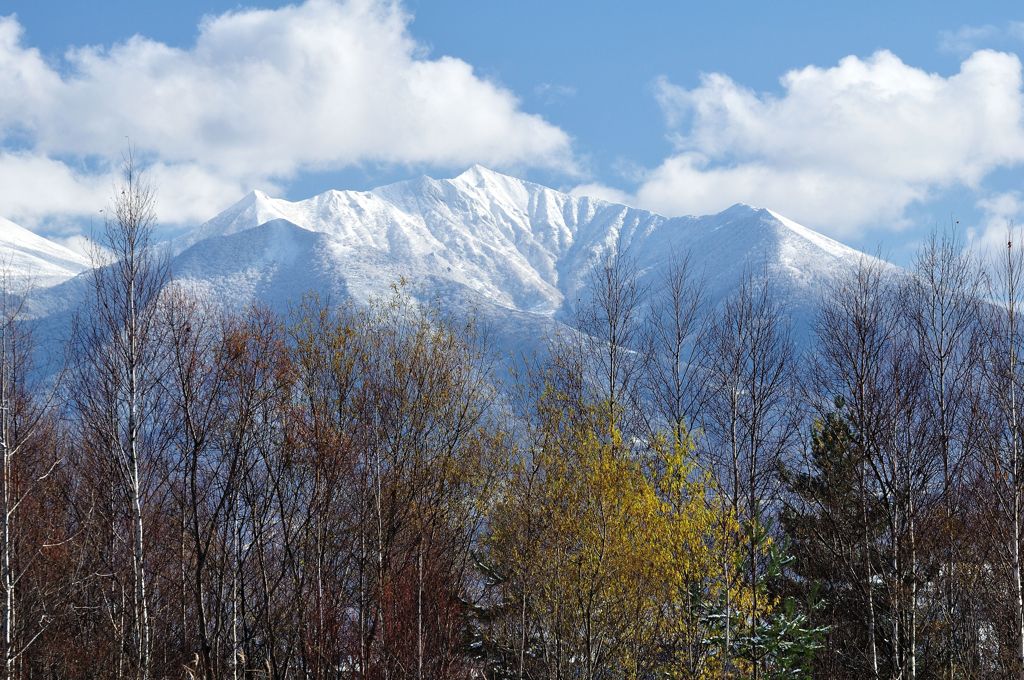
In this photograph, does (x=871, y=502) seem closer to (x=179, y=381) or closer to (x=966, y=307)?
(x=966, y=307)

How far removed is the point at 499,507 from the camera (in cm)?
2450

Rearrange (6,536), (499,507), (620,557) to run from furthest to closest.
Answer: (499,507)
(620,557)
(6,536)

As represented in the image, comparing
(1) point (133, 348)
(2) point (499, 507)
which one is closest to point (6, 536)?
(1) point (133, 348)

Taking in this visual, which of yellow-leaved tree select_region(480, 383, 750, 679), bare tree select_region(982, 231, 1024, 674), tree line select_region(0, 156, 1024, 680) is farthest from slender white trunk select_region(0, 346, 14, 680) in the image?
bare tree select_region(982, 231, 1024, 674)

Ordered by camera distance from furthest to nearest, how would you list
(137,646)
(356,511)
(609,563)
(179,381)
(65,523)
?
(65,523), (356,511), (179,381), (609,563), (137,646)

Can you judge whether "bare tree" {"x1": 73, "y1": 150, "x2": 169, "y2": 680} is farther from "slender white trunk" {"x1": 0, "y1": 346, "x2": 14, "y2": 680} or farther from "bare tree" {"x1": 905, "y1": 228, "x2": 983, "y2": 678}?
"bare tree" {"x1": 905, "y1": 228, "x2": 983, "y2": 678}

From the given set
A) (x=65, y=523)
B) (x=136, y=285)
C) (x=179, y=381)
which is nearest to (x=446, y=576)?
(x=179, y=381)

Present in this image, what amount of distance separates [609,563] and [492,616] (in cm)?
852

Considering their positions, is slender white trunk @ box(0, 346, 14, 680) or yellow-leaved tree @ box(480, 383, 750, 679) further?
yellow-leaved tree @ box(480, 383, 750, 679)

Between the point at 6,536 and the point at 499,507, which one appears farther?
the point at 499,507

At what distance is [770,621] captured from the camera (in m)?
20.9

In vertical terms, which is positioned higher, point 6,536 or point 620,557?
point 6,536

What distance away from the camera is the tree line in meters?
19.9

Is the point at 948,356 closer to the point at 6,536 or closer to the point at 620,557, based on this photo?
the point at 620,557
